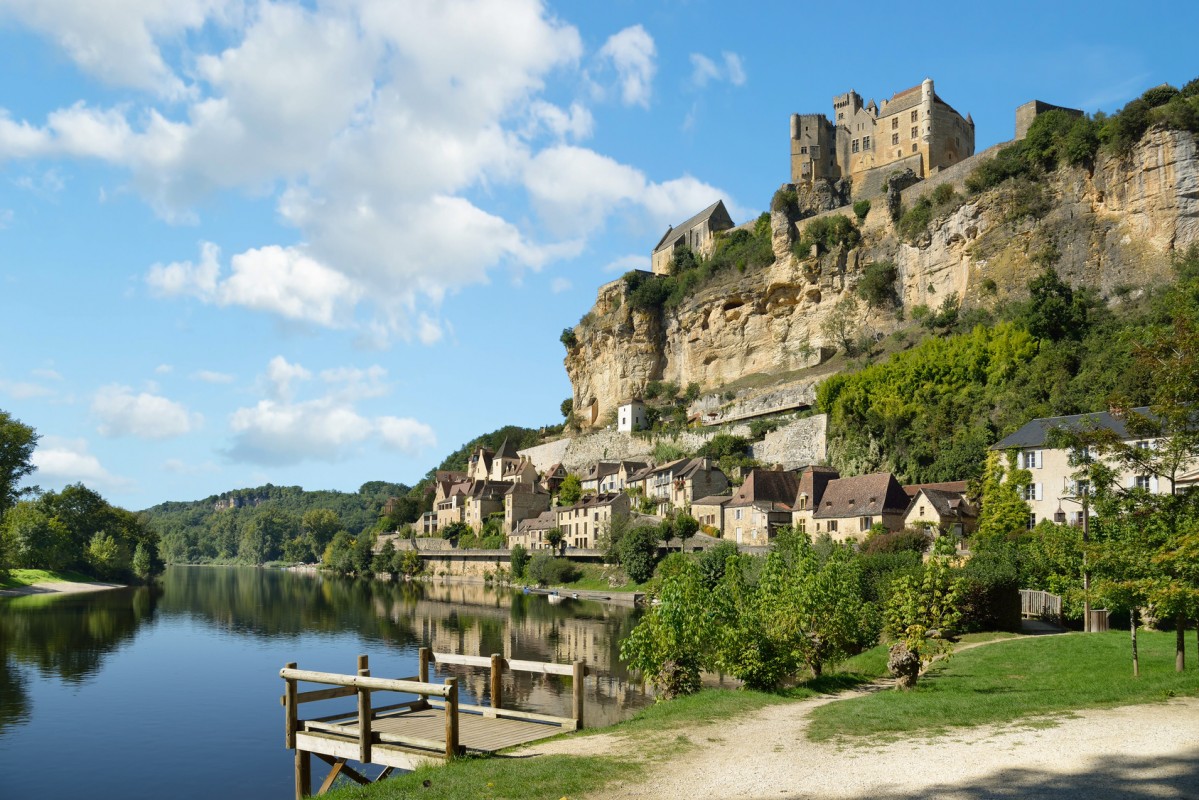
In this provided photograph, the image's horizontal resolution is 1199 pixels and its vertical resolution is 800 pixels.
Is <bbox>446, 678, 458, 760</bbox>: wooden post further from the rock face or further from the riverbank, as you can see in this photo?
the riverbank

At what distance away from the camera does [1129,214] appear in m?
60.9

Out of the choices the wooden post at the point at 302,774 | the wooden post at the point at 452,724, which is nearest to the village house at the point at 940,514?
the wooden post at the point at 302,774

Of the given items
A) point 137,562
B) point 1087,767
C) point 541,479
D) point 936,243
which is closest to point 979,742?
point 1087,767

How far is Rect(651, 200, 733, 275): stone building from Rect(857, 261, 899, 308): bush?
2555 centimetres

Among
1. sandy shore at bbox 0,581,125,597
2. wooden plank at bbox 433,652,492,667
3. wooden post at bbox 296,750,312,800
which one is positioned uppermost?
wooden plank at bbox 433,652,492,667

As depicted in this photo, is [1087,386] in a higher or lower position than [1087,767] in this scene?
higher

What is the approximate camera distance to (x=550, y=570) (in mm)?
73688

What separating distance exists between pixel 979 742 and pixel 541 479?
286 feet

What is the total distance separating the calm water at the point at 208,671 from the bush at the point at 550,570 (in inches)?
182

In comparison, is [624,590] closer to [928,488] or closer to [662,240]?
[928,488]

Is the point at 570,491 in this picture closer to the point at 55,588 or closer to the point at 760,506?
the point at 760,506

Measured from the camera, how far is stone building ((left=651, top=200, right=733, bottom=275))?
104688 mm

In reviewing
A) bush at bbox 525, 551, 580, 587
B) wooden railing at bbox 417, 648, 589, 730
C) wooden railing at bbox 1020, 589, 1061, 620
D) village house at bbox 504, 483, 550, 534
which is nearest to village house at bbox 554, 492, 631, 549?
bush at bbox 525, 551, 580, 587

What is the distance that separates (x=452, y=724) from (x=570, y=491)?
74954mm
